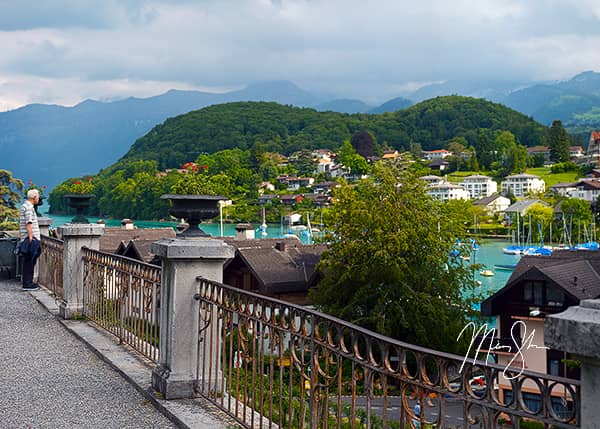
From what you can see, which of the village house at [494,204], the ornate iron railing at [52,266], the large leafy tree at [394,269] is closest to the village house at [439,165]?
the village house at [494,204]

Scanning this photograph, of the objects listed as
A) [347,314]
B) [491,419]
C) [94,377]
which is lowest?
[347,314]

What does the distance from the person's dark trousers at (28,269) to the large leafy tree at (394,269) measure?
23.3m

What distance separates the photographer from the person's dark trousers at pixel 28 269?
509 inches

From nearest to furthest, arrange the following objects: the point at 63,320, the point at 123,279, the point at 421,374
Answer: the point at 421,374
the point at 123,279
the point at 63,320

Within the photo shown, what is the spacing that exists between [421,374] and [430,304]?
33664mm

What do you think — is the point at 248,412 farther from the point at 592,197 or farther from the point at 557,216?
the point at 592,197

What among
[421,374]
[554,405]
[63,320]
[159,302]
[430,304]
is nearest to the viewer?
[554,405]

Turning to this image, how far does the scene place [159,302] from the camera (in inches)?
257

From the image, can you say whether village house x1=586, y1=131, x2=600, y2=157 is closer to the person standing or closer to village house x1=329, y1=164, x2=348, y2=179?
village house x1=329, y1=164, x2=348, y2=179

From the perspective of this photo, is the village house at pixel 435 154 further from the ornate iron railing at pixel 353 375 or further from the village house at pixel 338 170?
the ornate iron railing at pixel 353 375

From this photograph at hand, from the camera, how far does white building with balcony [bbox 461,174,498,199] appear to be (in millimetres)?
155625

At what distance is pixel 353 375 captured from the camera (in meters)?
3.65

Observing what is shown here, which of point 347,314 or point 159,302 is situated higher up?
point 159,302

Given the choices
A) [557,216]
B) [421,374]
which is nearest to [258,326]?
[421,374]
